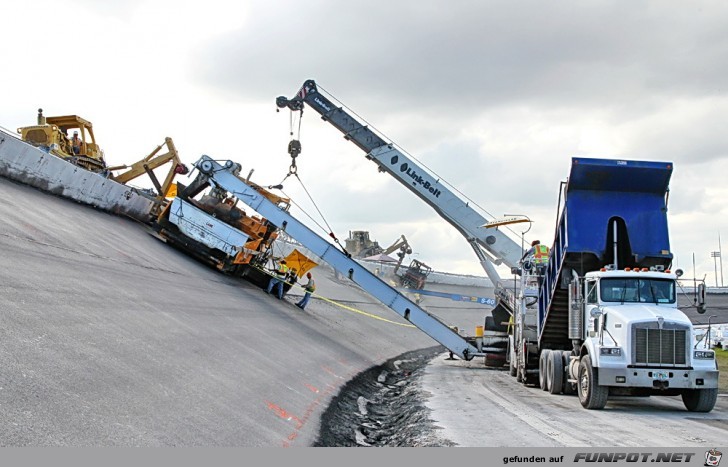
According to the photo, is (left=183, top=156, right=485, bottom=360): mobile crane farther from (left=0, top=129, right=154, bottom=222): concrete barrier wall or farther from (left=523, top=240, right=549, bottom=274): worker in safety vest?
(left=523, top=240, right=549, bottom=274): worker in safety vest

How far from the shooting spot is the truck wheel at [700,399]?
1577cm

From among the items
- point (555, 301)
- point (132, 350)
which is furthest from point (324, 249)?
point (132, 350)

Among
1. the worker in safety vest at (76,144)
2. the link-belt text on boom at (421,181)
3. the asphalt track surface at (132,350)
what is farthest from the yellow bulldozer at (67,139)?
the link-belt text on boom at (421,181)

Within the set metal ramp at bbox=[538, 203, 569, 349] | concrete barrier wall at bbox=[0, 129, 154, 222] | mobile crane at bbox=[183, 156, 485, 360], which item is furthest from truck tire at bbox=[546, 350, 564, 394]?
concrete barrier wall at bbox=[0, 129, 154, 222]

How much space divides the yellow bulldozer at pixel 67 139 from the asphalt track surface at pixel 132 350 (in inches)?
208

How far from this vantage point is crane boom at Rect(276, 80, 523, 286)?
98.3 feet

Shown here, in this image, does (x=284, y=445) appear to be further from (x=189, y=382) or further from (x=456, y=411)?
(x=456, y=411)

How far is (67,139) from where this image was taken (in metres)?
30.7

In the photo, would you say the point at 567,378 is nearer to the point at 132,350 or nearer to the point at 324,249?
the point at 324,249

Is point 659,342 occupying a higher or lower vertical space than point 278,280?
higher

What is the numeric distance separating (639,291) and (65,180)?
729 inches

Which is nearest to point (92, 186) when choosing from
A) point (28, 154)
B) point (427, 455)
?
Answer: point (28, 154)

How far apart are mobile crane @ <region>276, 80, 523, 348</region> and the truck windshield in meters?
12.3

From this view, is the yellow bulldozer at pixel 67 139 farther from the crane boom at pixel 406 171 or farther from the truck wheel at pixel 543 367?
the truck wheel at pixel 543 367
